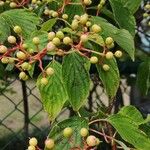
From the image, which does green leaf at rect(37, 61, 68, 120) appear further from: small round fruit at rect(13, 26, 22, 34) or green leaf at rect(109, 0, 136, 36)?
green leaf at rect(109, 0, 136, 36)

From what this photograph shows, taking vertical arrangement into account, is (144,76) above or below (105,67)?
below

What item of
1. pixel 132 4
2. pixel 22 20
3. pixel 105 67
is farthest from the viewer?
pixel 132 4

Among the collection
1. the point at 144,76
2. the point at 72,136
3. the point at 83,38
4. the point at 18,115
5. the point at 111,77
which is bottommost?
the point at 18,115

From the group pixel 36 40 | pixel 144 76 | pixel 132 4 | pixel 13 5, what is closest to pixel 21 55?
pixel 36 40

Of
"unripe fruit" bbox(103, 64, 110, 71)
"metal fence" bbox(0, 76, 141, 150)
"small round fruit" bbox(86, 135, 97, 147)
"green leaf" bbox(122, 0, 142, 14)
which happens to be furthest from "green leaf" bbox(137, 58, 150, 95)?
"small round fruit" bbox(86, 135, 97, 147)

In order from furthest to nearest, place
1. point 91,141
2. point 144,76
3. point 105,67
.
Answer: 1. point 144,76
2. point 105,67
3. point 91,141

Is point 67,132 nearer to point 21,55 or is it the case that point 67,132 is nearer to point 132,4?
point 21,55
